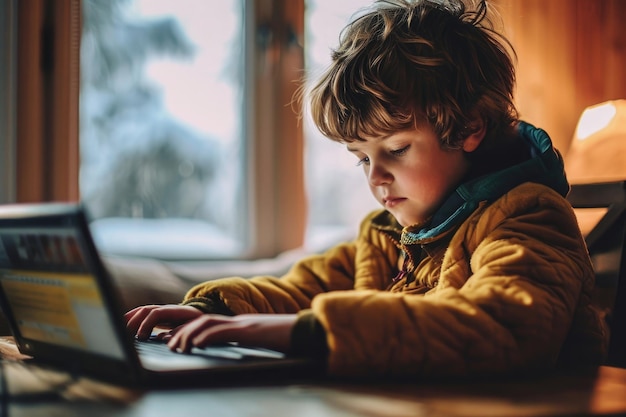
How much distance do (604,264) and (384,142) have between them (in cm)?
57

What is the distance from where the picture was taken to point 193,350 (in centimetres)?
76

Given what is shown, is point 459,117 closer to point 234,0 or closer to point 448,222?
point 448,222

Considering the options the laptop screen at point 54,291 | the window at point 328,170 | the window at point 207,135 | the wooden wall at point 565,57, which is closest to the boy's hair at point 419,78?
the laptop screen at point 54,291

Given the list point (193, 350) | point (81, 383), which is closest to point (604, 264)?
point (193, 350)

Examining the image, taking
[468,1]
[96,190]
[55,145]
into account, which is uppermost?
[468,1]

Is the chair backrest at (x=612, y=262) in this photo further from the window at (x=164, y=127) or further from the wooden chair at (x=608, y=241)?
the window at (x=164, y=127)

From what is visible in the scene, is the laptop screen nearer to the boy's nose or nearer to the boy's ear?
the boy's nose

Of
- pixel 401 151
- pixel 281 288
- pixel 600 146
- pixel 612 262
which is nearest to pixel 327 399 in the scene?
pixel 401 151

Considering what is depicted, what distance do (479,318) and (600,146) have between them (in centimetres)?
138

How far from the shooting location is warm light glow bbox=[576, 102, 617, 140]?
1.94 meters

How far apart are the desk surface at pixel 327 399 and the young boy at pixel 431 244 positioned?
46 millimetres

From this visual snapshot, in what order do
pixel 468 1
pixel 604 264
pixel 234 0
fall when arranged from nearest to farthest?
pixel 468 1 < pixel 604 264 < pixel 234 0

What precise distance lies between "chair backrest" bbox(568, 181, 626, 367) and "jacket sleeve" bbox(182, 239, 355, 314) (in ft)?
1.51

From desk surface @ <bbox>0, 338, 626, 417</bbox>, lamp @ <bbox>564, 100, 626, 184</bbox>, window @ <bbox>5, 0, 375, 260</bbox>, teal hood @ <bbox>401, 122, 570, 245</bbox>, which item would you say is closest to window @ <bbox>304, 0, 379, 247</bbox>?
window @ <bbox>5, 0, 375, 260</bbox>
